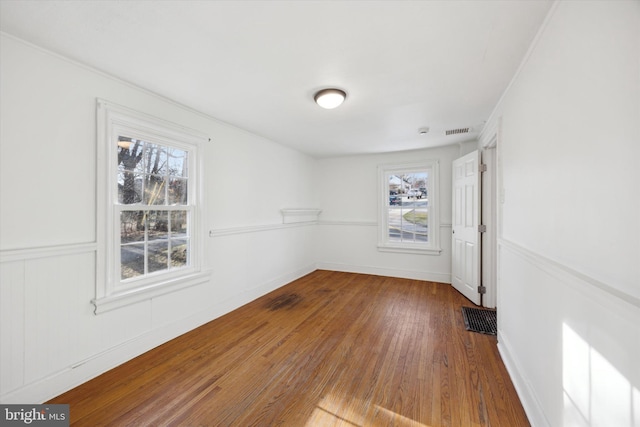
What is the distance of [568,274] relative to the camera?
1.19 meters

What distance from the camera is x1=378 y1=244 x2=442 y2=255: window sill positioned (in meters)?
4.60

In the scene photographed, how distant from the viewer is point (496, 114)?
266 cm

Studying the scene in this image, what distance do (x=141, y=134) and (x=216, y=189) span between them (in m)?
0.96

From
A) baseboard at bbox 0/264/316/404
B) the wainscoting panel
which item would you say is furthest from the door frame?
baseboard at bbox 0/264/316/404

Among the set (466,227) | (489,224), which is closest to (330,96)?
(489,224)

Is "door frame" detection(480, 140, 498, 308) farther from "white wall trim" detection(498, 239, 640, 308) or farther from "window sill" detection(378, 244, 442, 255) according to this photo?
"white wall trim" detection(498, 239, 640, 308)

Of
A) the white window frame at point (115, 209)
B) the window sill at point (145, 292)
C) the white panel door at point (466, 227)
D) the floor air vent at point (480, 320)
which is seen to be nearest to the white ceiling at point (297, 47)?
the white window frame at point (115, 209)

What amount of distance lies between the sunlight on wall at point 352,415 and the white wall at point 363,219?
336cm

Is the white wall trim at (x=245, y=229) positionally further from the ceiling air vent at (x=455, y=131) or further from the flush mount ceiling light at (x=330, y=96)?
the ceiling air vent at (x=455, y=131)

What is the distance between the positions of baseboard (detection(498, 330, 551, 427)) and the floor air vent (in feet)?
1.42

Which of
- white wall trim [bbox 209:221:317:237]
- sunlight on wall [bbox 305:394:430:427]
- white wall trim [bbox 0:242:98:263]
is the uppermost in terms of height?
white wall trim [bbox 209:221:317:237]

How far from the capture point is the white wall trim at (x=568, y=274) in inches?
32.8

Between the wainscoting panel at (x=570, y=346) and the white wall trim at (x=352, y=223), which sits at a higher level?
the white wall trim at (x=352, y=223)

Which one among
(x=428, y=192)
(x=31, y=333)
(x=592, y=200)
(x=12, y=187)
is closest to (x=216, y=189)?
(x=12, y=187)
